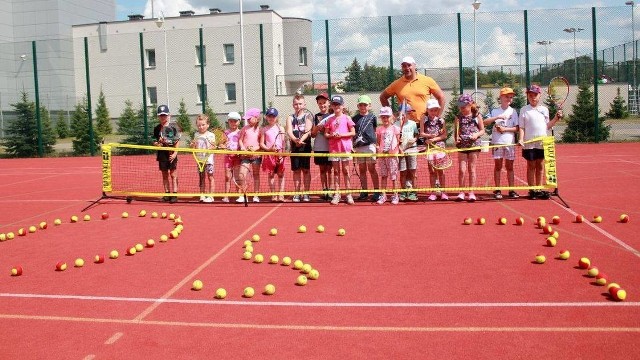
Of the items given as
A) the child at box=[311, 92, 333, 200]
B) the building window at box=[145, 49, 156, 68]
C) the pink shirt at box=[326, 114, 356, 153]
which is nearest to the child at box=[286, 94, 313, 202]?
the child at box=[311, 92, 333, 200]

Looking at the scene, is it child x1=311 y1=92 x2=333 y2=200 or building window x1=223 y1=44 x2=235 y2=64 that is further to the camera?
building window x1=223 y1=44 x2=235 y2=64

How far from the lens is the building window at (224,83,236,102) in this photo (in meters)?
32.9

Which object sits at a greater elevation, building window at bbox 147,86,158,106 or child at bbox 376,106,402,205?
building window at bbox 147,86,158,106

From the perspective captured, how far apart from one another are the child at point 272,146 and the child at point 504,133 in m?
3.54

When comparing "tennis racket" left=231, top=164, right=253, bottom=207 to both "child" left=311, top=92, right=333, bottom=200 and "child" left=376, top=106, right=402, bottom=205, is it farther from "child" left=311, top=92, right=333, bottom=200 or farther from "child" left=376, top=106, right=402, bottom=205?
"child" left=376, top=106, right=402, bottom=205

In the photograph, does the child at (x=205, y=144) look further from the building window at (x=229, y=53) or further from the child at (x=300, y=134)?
the building window at (x=229, y=53)

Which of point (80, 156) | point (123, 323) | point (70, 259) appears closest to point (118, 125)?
point (80, 156)

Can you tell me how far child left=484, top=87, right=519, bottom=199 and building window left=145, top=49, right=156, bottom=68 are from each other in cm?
3024

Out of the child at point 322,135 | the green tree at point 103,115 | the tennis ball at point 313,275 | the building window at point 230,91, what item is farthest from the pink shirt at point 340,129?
the green tree at point 103,115

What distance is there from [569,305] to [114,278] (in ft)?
13.7

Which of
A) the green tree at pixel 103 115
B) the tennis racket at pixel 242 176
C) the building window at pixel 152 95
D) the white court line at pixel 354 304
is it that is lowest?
the white court line at pixel 354 304

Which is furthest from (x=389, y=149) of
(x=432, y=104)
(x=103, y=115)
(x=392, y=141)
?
(x=103, y=115)

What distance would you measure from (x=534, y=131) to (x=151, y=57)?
32247 mm

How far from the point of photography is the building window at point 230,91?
32.9 m
